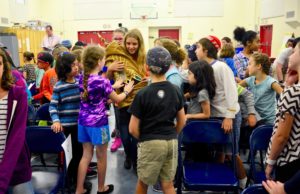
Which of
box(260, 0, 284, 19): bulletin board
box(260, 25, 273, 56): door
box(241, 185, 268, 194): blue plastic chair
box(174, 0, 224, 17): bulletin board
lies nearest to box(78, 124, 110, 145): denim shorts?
box(241, 185, 268, 194): blue plastic chair

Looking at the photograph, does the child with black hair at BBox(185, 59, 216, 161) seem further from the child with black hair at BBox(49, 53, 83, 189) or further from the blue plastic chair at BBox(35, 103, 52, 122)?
the blue plastic chair at BBox(35, 103, 52, 122)

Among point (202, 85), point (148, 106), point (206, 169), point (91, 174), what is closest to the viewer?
point (148, 106)

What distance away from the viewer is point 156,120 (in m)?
1.87

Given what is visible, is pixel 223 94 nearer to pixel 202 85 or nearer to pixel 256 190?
pixel 202 85

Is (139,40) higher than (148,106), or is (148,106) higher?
(139,40)

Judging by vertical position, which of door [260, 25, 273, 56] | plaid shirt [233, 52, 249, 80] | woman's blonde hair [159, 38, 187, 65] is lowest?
plaid shirt [233, 52, 249, 80]

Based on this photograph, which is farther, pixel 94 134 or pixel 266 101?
pixel 266 101

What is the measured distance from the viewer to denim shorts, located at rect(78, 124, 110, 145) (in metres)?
2.29

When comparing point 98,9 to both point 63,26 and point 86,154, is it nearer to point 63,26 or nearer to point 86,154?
point 63,26

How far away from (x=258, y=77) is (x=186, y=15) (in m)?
8.62

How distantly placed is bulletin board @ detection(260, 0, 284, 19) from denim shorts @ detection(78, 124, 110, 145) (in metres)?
7.05

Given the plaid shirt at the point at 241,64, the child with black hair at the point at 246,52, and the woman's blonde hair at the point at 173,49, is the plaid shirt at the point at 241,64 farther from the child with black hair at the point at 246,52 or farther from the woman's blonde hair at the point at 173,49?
the woman's blonde hair at the point at 173,49

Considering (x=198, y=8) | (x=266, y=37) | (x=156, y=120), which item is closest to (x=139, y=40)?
(x=156, y=120)

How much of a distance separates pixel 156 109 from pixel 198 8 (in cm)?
974
